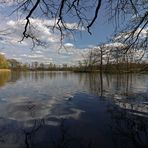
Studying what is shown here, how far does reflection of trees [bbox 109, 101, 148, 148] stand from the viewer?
6719mm

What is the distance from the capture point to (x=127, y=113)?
10648mm

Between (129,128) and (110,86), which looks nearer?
(129,128)

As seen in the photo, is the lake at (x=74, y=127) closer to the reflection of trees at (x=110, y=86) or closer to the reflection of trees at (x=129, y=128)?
the reflection of trees at (x=129, y=128)

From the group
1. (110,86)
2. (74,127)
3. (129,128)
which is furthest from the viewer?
(110,86)

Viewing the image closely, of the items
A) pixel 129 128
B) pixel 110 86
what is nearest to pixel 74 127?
pixel 129 128

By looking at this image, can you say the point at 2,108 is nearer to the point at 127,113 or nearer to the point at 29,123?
the point at 29,123

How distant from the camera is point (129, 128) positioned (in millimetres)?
8141

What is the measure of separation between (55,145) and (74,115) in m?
4.01

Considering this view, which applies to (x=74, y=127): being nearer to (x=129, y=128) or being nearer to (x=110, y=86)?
(x=129, y=128)

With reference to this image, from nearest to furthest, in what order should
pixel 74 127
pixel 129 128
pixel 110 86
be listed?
1. pixel 129 128
2. pixel 74 127
3. pixel 110 86

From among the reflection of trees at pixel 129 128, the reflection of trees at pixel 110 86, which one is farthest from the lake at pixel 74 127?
the reflection of trees at pixel 110 86

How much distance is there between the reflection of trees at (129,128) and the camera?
6.72 metres

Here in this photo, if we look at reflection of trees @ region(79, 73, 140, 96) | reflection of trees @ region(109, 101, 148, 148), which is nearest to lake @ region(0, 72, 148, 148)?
reflection of trees @ region(109, 101, 148, 148)

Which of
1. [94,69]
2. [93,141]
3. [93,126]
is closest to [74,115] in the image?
[93,126]
